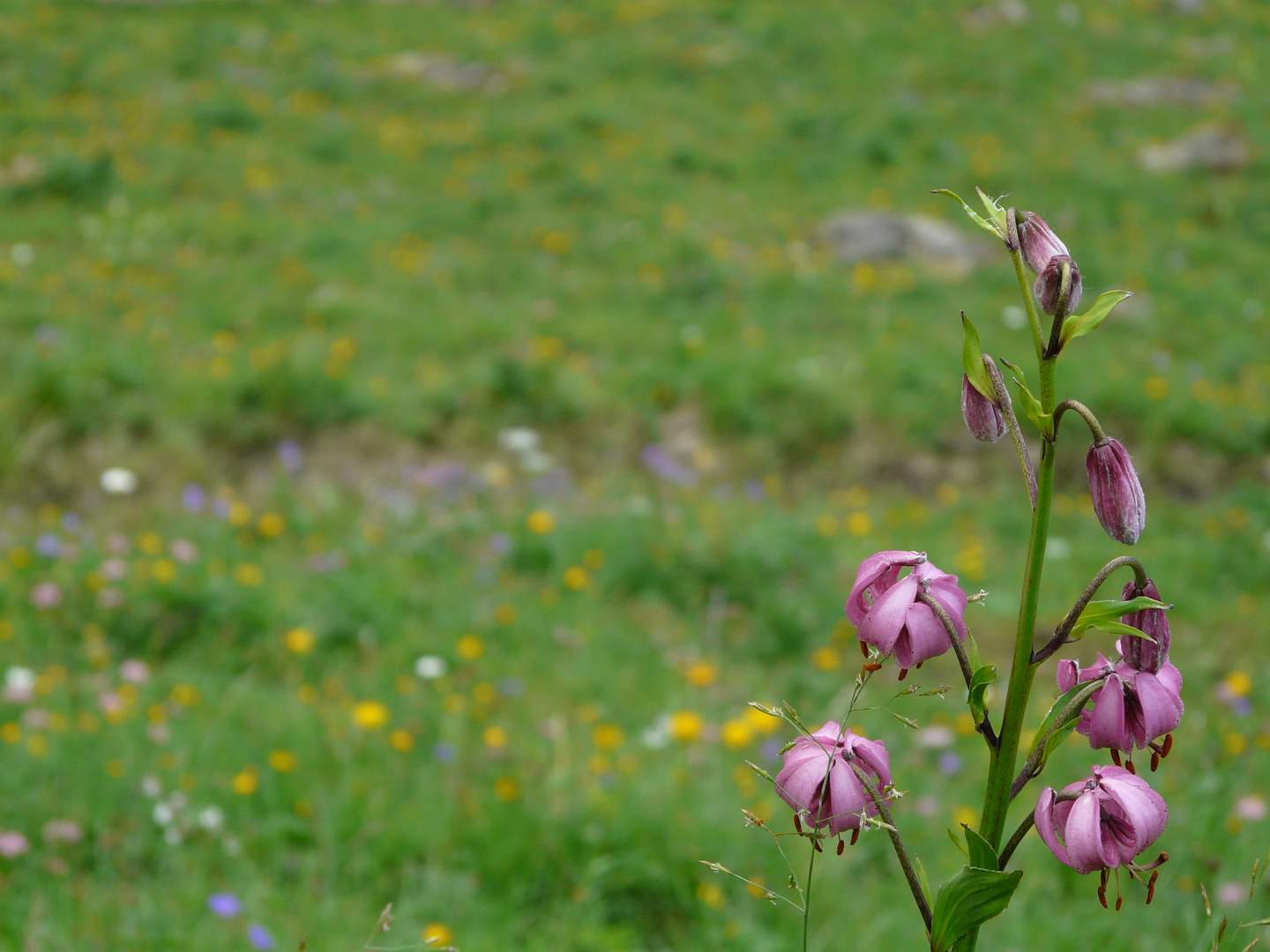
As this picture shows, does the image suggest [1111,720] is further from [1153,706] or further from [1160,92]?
[1160,92]

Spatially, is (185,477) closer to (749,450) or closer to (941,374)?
(749,450)

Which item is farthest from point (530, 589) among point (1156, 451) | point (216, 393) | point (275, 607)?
point (1156, 451)

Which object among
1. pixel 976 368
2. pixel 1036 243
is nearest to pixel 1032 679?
pixel 976 368

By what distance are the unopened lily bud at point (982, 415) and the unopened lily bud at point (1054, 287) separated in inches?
4.1

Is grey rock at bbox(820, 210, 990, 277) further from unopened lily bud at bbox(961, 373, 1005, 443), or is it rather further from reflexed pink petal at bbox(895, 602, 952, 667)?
reflexed pink petal at bbox(895, 602, 952, 667)

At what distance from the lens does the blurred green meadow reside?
2414 millimetres

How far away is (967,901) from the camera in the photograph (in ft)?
2.98

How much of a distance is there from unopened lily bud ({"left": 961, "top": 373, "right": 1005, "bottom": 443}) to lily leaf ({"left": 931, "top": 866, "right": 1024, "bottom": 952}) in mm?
398

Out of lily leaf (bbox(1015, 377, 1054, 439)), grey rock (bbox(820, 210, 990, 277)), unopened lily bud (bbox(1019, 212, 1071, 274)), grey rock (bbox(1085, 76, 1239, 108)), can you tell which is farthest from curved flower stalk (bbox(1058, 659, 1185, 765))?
grey rock (bbox(1085, 76, 1239, 108))

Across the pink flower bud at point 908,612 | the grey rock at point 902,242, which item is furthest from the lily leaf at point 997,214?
the grey rock at point 902,242

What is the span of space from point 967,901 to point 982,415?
1.48ft

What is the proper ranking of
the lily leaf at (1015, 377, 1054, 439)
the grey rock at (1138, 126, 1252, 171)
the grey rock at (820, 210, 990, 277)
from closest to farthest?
the lily leaf at (1015, 377, 1054, 439) → the grey rock at (820, 210, 990, 277) → the grey rock at (1138, 126, 1252, 171)

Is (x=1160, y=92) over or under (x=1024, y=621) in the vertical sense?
under

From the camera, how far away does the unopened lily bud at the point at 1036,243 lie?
3.08 feet
